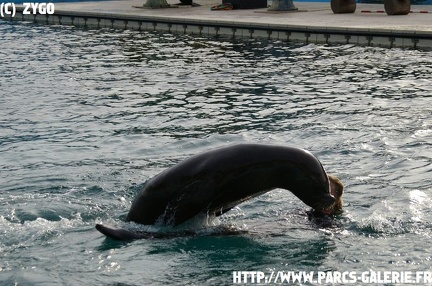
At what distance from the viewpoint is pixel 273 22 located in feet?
77.5

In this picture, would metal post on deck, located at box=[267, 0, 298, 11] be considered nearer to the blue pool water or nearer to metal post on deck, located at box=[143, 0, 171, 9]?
metal post on deck, located at box=[143, 0, 171, 9]

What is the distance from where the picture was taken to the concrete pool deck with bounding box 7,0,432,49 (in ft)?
67.5

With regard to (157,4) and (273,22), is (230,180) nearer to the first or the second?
(273,22)

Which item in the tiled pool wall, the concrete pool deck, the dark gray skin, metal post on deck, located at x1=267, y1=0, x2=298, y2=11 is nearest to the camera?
the dark gray skin

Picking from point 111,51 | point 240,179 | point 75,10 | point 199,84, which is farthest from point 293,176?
point 75,10

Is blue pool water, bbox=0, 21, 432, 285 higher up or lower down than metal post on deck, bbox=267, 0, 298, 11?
lower down

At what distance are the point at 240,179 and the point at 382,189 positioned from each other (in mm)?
2576

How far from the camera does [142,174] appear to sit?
9.89 m

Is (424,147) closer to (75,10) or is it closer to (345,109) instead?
(345,109)

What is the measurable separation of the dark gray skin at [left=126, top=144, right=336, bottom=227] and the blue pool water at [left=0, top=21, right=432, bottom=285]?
0.29 metres

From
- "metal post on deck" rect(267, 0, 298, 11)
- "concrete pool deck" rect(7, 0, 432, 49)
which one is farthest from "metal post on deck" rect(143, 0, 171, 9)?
"metal post on deck" rect(267, 0, 298, 11)

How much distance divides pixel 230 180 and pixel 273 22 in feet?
56.3

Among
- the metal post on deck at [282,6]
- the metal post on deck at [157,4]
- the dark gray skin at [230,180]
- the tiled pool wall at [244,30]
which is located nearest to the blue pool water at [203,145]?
the dark gray skin at [230,180]

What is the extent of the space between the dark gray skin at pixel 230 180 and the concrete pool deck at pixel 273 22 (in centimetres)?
1335
